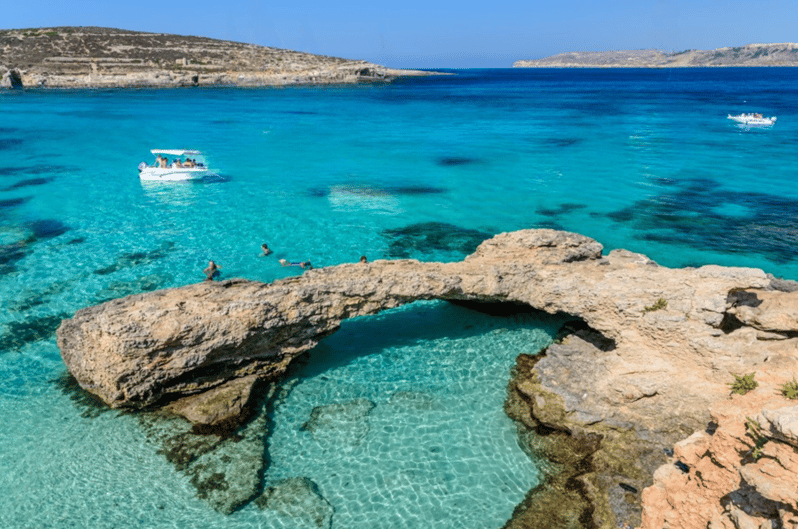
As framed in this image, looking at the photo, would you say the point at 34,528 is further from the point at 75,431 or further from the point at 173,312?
the point at 173,312

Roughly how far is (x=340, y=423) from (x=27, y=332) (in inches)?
386

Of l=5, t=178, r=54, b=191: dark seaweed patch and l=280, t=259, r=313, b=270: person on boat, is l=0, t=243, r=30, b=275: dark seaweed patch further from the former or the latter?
l=5, t=178, r=54, b=191: dark seaweed patch

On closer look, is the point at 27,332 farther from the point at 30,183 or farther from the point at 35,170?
the point at 35,170

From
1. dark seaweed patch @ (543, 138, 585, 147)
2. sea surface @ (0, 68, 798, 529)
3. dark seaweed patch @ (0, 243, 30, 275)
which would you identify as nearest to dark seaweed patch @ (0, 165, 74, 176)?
sea surface @ (0, 68, 798, 529)

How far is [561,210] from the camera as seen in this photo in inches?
1035

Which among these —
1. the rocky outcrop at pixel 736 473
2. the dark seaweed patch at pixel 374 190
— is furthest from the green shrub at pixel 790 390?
the dark seaweed patch at pixel 374 190

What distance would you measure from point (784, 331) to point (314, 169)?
1155 inches

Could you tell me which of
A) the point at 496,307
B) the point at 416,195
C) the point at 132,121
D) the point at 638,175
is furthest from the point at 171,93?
the point at 496,307

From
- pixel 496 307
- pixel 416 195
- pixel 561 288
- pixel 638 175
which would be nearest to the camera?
pixel 561 288

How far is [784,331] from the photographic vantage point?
9.90 metres

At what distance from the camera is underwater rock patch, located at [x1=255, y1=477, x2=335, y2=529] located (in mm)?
8688

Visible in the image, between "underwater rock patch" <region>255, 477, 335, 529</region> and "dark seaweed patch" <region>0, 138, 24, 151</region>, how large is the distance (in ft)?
138

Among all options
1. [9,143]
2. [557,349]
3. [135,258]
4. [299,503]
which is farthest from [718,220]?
[9,143]

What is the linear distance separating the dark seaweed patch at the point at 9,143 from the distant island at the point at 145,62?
179 feet
